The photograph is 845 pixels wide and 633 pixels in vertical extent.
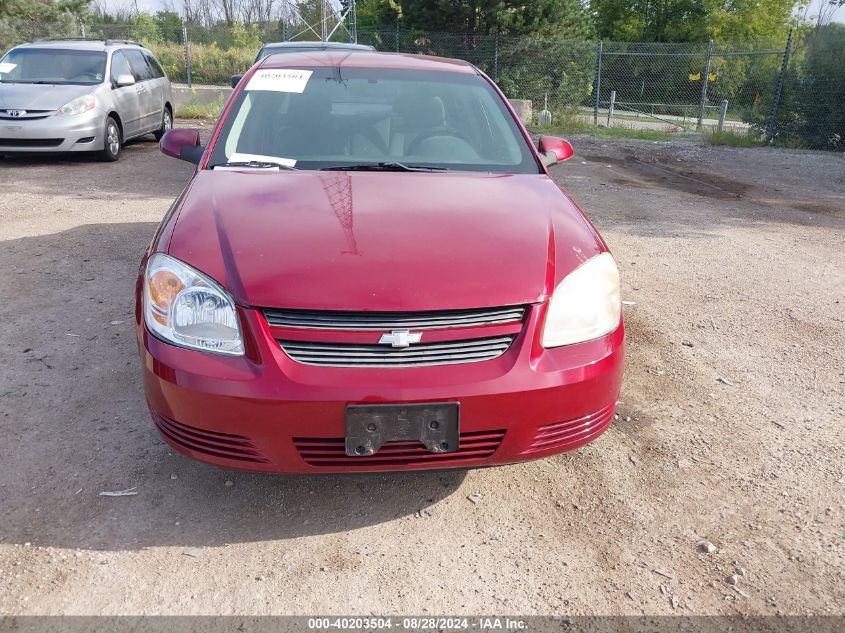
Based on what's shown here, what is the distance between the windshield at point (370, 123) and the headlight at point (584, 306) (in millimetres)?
961

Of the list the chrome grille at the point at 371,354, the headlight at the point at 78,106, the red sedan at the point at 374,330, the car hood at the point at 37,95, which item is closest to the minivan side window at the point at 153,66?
the car hood at the point at 37,95

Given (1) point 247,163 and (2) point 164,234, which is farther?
(1) point 247,163

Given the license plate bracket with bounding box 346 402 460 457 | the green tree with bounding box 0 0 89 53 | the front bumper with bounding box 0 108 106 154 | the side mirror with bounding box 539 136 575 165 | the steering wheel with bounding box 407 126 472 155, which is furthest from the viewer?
the green tree with bounding box 0 0 89 53

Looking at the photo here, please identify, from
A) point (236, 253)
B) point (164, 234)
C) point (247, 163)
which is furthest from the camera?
point (247, 163)

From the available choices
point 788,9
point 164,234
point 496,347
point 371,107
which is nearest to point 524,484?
point 496,347

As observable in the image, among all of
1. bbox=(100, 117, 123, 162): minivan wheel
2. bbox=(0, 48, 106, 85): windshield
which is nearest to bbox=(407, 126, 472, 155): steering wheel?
bbox=(100, 117, 123, 162): minivan wheel

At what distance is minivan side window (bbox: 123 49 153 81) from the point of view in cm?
1072

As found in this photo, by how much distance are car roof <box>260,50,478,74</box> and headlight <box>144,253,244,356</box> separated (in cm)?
195

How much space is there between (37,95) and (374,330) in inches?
345

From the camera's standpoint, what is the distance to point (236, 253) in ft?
7.90

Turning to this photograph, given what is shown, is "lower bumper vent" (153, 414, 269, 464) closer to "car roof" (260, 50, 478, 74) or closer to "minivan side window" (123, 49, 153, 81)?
"car roof" (260, 50, 478, 74)

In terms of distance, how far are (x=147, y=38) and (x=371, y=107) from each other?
24509mm

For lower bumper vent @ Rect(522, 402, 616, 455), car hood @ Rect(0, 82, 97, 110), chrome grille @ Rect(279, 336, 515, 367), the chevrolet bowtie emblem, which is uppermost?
car hood @ Rect(0, 82, 97, 110)

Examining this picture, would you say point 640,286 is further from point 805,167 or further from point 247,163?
point 805,167
